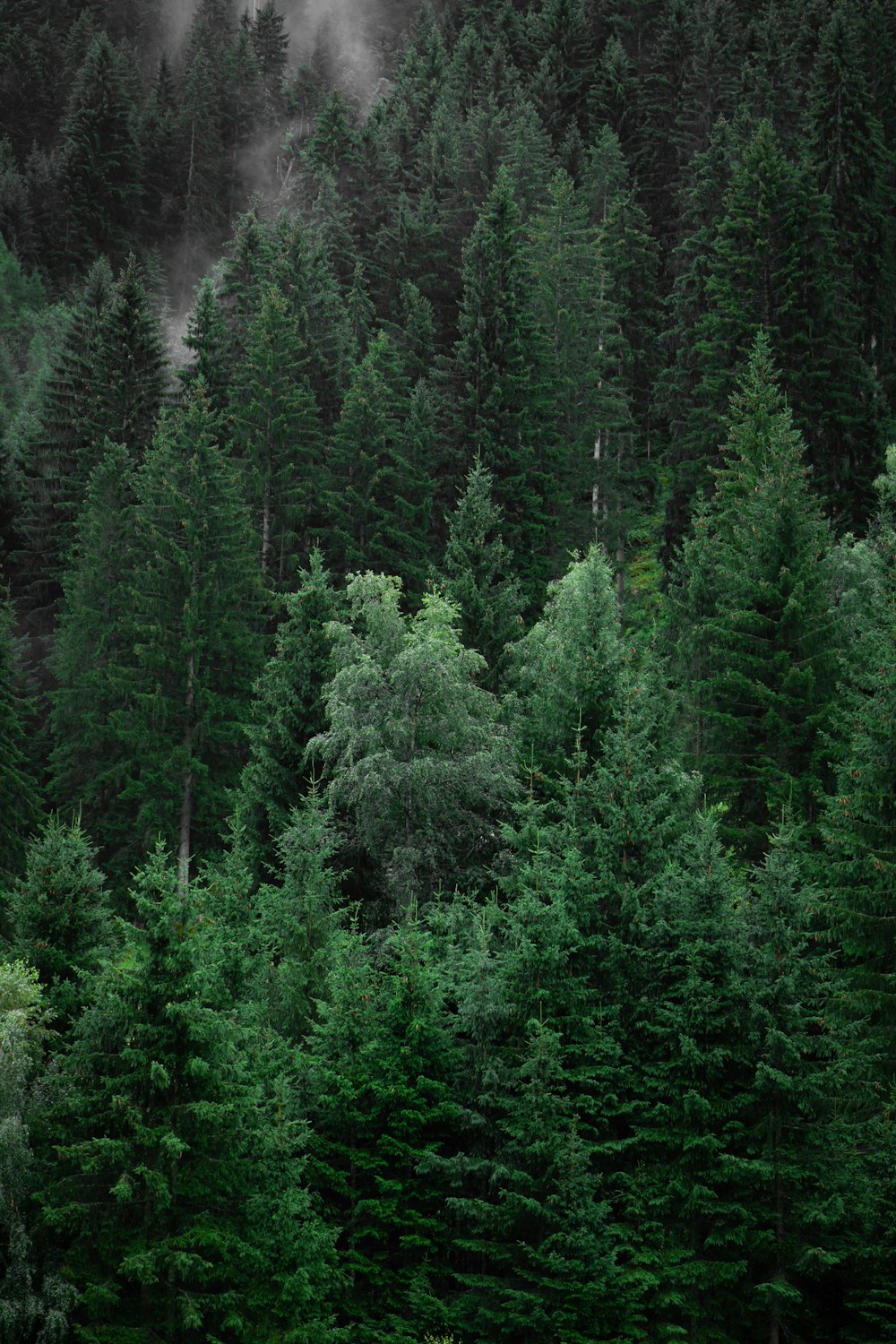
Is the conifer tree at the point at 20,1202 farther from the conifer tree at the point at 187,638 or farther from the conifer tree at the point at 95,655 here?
the conifer tree at the point at 95,655

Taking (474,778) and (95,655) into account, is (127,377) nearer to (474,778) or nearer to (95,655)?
(95,655)

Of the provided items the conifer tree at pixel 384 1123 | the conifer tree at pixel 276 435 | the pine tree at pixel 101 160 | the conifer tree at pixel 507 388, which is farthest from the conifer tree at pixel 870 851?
the pine tree at pixel 101 160

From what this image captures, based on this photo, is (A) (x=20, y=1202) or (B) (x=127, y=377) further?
(B) (x=127, y=377)

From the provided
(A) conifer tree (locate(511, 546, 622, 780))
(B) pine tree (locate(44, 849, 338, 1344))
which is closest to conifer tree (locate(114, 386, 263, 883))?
(A) conifer tree (locate(511, 546, 622, 780))

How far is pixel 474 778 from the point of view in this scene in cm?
2744

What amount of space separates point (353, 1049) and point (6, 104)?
10132 centimetres

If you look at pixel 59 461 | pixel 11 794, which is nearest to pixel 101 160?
pixel 59 461

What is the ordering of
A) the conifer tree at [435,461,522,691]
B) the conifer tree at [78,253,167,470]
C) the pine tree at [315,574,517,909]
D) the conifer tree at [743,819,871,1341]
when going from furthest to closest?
the conifer tree at [78,253,167,470] < the conifer tree at [435,461,522,691] < the pine tree at [315,574,517,909] < the conifer tree at [743,819,871,1341]

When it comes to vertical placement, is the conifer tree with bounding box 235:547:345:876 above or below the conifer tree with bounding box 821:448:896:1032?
above

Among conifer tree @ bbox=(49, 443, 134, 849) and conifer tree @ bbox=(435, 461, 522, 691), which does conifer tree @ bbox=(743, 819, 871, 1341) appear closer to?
conifer tree @ bbox=(435, 461, 522, 691)

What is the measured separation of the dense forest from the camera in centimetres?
1995

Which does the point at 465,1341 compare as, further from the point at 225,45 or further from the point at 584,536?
the point at 225,45

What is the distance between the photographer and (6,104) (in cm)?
10300

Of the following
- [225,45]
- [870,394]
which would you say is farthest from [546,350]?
[225,45]
